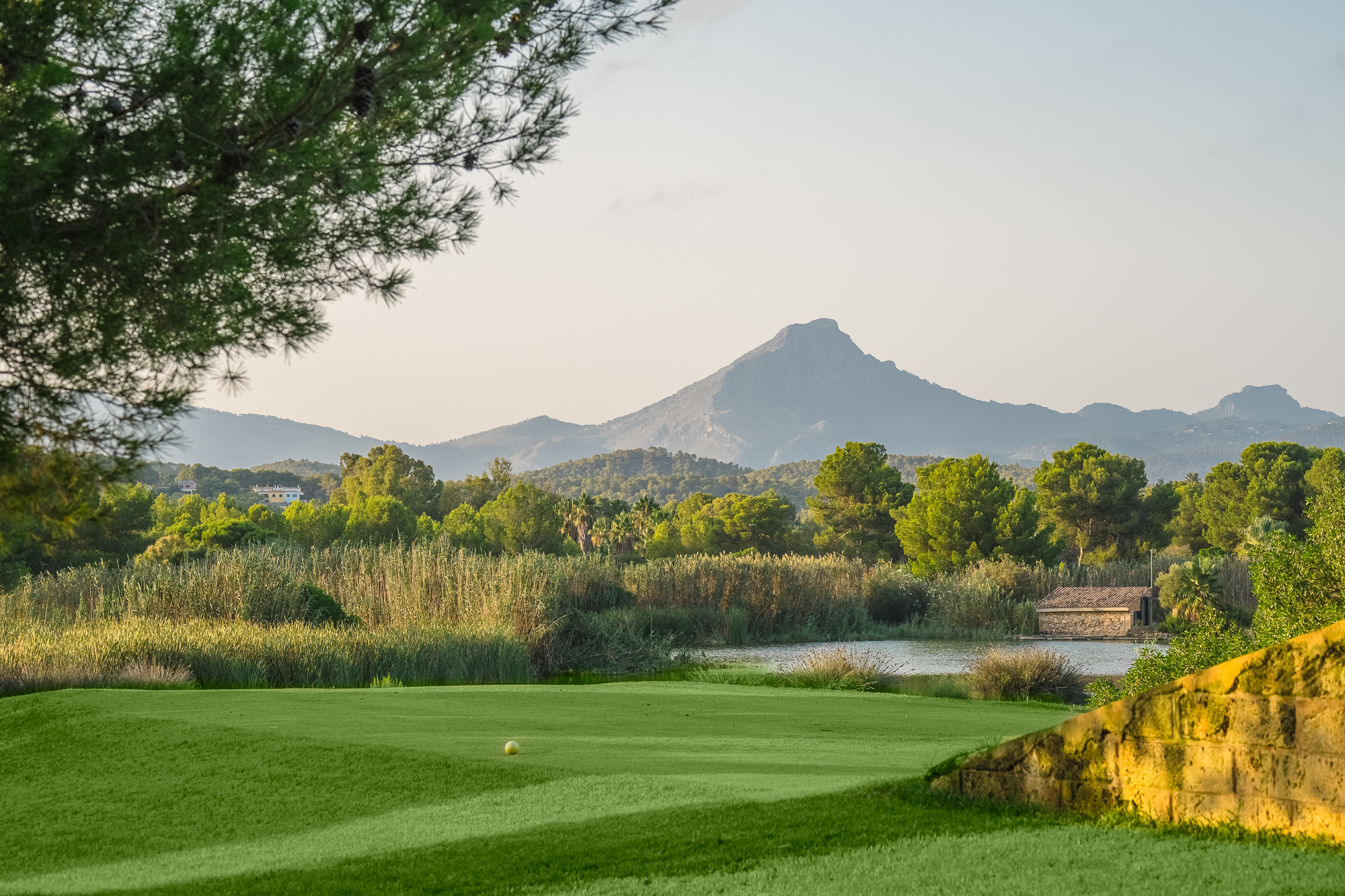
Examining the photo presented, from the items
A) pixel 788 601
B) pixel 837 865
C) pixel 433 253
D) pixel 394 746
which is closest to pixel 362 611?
pixel 788 601

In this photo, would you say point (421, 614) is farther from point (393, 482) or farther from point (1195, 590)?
point (393, 482)

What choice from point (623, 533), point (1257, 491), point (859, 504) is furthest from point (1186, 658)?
point (623, 533)

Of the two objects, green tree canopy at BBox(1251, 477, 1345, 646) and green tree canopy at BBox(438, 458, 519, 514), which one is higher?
green tree canopy at BBox(438, 458, 519, 514)

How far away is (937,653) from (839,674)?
40.3 feet

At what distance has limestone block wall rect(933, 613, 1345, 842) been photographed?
4613 mm

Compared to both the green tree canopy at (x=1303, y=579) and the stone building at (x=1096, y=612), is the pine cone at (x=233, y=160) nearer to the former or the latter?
Answer: the green tree canopy at (x=1303, y=579)

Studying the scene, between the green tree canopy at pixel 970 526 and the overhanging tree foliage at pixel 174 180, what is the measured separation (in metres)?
45.4

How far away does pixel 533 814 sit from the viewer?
6238mm

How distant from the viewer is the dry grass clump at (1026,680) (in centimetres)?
1967

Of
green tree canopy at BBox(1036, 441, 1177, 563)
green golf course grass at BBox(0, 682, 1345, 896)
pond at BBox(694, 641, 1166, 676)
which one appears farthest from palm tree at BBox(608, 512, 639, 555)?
green golf course grass at BBox(0, 682, 1345, 896)

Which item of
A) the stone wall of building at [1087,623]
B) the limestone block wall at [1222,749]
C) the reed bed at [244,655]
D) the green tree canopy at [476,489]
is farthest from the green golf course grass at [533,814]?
the green tree canopy at [476,489]

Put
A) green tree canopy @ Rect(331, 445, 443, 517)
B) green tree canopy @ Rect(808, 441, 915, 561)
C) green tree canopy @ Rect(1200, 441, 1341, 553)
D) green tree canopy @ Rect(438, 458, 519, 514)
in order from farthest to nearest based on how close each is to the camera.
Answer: green tree canopy @ Rect(438, 458, 519, 514) → green tree canopy @ Rect(331, 445, 443, 517) → green tree canopy @ Rect(808, 441, 915, 561) → green tree canopy @ Rect(1200, 441, 1341, 553)

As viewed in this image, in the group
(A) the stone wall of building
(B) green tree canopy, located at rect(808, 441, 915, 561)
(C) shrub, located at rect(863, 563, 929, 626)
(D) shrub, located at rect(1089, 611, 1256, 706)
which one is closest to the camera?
(D) shrub, located at rect(1089, 611, 1256, 706)

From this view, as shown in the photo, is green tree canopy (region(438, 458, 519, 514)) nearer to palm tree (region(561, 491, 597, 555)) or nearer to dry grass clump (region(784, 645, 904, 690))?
palm tree (region(561, 491, 597, 555))
